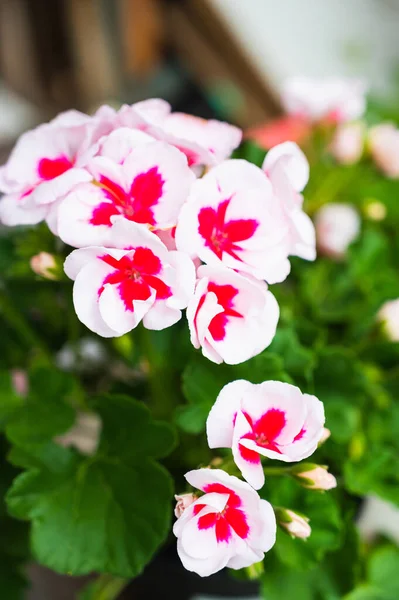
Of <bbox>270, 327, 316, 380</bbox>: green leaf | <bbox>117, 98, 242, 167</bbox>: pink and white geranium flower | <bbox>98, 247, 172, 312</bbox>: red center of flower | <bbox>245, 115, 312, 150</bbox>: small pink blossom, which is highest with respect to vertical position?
<bbox>117, 98, 242, 167</bbox>: pink and white geranium flower

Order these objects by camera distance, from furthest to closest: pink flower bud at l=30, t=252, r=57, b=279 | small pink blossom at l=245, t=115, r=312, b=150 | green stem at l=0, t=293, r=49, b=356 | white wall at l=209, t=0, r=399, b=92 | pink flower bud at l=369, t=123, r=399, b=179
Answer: white wall at l=209, t=0, r=399, b=92, small pink blossom at l=245, t=115, r=312, b=150, pink flower bud at l=369, t=123, r=399, b=179, green stem at l=0, t=293, r=49, b=356, pink flower bud at l=30, t=252, r=57, b=279

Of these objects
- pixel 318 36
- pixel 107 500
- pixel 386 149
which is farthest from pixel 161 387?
pixel 318 36

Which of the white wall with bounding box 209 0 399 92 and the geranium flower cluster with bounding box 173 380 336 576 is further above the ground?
the geranium flower cluster with bounding box 173 380 336 576

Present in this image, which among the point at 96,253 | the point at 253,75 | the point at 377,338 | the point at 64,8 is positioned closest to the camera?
the point at 96,253

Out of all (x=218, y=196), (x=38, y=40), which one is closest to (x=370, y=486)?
(x=218, y=196)

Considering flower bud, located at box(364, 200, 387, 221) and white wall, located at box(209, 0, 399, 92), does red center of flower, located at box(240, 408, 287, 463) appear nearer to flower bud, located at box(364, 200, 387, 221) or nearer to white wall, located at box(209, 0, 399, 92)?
flower bud, located at box(364, 200, 387, 221)

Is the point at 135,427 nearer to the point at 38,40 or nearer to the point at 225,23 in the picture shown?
the point at 225,23

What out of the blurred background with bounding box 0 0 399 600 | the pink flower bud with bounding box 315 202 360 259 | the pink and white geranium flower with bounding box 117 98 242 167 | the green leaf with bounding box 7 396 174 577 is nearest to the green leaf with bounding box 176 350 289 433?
the green leaf with bounding box 7 396 174 577
